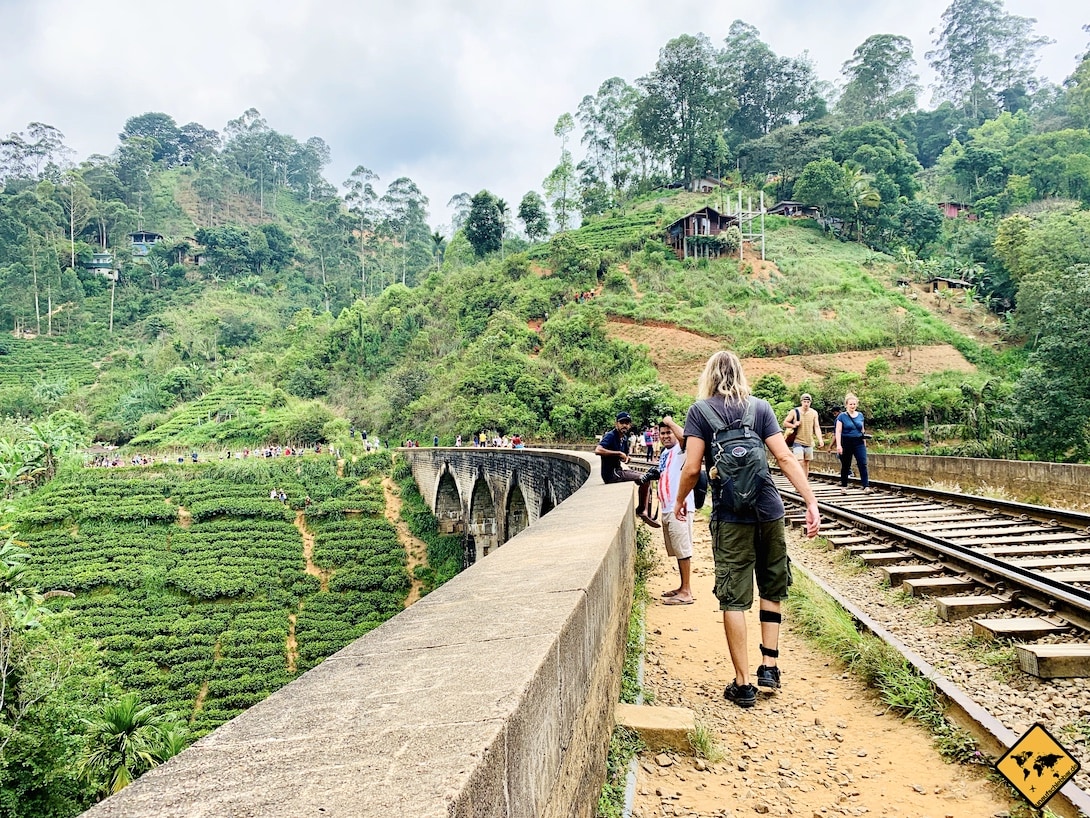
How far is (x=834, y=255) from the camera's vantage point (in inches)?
1775

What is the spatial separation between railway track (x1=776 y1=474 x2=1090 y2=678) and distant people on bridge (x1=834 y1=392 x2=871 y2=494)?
876 millimetres

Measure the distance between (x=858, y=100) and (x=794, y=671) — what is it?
82122 millimetres

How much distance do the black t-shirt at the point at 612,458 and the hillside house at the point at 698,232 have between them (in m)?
40.4

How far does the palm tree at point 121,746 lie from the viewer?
9359 millimetres

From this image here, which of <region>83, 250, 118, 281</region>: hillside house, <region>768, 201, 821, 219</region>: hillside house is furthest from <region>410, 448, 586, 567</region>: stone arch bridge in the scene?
<region>83, 250, 118, 281</region>: hillside house

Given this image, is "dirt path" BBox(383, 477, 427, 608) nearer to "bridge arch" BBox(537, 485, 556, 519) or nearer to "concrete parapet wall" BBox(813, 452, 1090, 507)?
"bridge arch" BBox(537, 485, 556, 519)

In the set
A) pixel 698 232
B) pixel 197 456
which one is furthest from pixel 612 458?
pixel 698 232

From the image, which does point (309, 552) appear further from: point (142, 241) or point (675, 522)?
point (142, 241)

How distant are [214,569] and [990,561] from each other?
26693mm

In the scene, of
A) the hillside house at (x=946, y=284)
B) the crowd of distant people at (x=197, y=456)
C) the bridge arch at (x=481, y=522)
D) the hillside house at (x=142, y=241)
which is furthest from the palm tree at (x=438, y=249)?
the bridge arch at (x=481, y=522)

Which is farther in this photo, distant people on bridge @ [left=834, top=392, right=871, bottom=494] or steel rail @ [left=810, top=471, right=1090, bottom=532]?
distant people on bridge @ [left=834, top=392, right=871, bottom=494]

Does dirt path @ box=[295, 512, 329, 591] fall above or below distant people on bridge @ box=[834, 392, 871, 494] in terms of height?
below

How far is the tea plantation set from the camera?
2020 cm

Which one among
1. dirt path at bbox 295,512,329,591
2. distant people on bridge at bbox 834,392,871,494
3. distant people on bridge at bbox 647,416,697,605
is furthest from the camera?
dirt path at bbox 295,512,329,591
